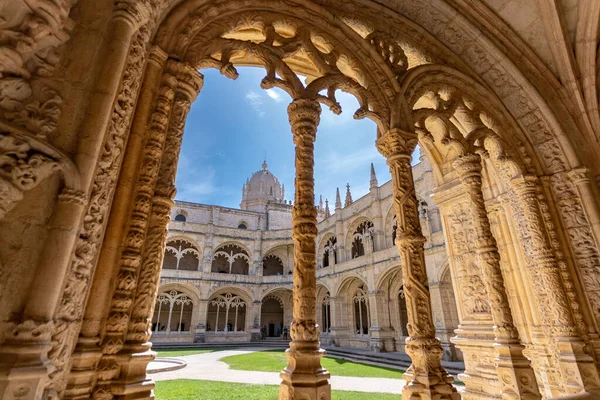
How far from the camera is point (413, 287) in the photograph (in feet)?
10.2

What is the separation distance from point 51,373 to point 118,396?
0.47 meters

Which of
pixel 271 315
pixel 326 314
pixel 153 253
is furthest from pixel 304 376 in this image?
pixel 271 315

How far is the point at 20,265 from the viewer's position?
139cm

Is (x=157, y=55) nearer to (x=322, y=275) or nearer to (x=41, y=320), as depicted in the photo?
(x=41, y=320)

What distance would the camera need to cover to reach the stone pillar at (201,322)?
21.8 metres

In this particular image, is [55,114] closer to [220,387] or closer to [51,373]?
[51,373]

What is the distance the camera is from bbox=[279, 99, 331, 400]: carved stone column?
230 cm

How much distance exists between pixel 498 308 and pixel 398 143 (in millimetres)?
2305

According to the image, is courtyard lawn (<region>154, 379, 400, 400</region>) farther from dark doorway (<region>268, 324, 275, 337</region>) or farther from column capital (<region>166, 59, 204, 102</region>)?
dark doorway (<region>268, 324, 275, 337</region>)

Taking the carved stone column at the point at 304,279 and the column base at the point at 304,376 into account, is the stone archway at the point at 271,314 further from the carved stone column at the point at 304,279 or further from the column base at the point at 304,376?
the column base at the point at 304,376

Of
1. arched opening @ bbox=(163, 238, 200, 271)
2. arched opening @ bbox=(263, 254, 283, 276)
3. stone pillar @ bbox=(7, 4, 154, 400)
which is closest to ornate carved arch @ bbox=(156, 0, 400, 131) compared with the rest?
stone pillar @ bbox=(7, 4, 154, 400)

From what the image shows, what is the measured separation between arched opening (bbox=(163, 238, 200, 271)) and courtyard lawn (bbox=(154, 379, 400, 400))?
18388 millimetres

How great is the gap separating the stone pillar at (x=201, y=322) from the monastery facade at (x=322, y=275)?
0.23ft

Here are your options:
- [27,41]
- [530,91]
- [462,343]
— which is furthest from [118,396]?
[530,91]
